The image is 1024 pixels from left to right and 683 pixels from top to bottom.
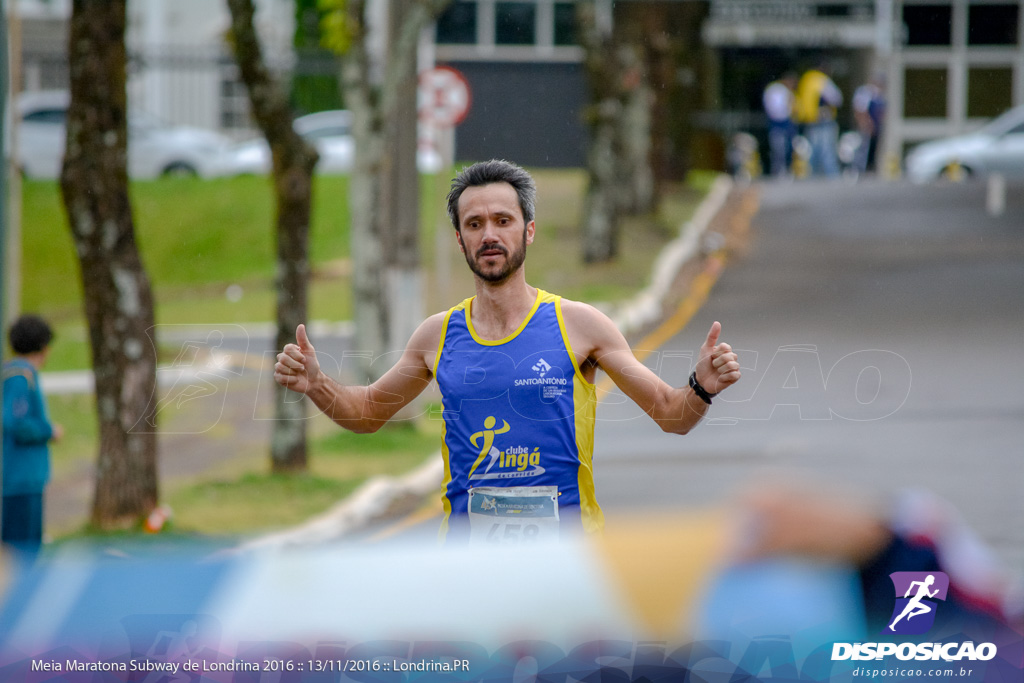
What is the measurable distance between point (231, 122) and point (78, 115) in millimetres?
20023

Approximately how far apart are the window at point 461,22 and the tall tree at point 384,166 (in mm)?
14793

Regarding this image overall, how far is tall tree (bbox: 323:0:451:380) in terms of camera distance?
9.09 meters

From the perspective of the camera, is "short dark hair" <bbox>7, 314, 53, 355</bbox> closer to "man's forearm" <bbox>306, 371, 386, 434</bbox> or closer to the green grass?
the green grass

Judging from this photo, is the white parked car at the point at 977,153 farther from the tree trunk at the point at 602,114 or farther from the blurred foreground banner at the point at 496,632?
the blurred foreground banner at the point at 496,632

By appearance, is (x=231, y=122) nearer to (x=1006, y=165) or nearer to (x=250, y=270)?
(x=250, y=270)

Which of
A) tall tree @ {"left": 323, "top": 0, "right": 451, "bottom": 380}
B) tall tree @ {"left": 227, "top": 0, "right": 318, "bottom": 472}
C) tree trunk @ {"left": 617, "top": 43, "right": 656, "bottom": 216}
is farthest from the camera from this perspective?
tree trunk @ {"left": 617, "top": 43, "right": 656, "bottom": 216}

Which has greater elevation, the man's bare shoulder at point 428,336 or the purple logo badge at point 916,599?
the man's bare shoulder at point 428,336

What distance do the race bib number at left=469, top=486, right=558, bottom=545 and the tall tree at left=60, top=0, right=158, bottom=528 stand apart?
13.4ft

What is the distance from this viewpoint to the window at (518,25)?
2289 cm

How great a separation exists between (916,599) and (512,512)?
0.86 metres

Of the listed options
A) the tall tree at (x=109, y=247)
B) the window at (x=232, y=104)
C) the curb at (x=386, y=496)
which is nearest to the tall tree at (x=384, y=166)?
the curb at (x=386, y=496)

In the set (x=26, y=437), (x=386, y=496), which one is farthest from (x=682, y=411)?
(x=386, y=496)

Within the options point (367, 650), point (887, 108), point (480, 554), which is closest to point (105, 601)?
point (367, 650)

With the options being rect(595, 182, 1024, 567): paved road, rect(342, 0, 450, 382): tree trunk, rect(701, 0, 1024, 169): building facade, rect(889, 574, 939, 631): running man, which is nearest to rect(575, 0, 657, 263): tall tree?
rect(342, 0, 450, 382): tree trunk
